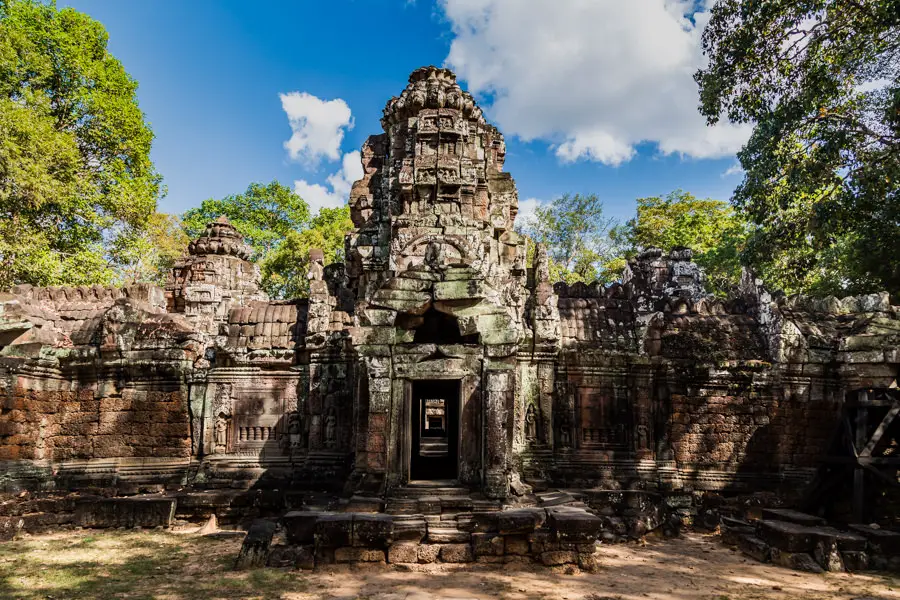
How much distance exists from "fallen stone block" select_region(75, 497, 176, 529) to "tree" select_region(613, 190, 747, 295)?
1776cm

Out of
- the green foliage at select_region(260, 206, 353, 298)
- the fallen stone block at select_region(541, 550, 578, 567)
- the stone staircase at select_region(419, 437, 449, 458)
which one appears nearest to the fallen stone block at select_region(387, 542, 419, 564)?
the fallen stone block at select_region(541, 550, 578, 567)

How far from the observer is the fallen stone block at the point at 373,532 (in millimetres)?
5871

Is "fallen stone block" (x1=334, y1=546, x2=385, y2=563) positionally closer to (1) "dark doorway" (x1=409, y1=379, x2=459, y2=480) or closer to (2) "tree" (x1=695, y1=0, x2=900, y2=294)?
(1) "dark doorway" (x1=409, y1=379, x2=459, y2=480)

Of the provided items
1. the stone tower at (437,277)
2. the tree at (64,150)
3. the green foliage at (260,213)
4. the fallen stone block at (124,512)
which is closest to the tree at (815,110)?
the stone tower at (437,277)

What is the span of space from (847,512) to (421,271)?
23.4ft

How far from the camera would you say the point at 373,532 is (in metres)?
5.87

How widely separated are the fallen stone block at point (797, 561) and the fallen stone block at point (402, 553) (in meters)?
4.54

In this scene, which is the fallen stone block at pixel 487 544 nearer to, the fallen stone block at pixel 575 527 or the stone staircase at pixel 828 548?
the fallen stone block at pixel 575 527

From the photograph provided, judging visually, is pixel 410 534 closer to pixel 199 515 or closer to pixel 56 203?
pixel 199 515

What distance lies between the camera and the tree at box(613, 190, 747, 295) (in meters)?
21.9

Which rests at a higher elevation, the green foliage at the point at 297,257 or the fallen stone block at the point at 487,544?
the green foliage at the point at 297,257

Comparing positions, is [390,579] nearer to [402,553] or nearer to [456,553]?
[402,553]

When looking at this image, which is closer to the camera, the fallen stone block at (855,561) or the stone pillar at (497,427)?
the stone pillar at (497,427)

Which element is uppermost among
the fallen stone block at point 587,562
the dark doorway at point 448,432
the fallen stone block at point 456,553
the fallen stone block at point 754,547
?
the dark doorway at point 448,432
